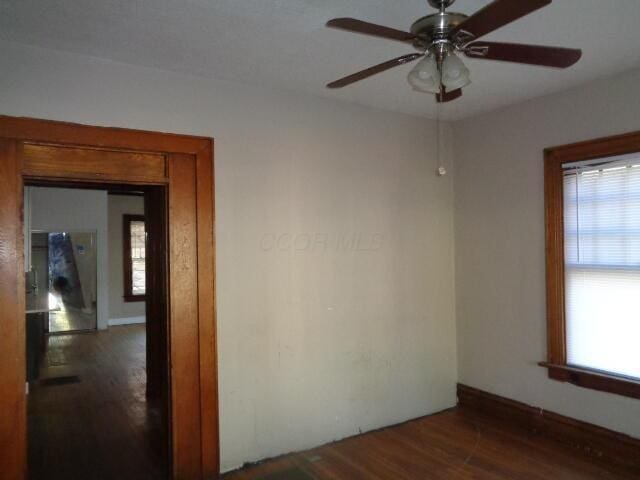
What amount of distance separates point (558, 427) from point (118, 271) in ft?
27.4

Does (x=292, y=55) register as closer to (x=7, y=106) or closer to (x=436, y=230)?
(x=7, y=106)

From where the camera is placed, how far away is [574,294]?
3520 millimetres

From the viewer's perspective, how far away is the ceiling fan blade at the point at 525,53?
181 cm

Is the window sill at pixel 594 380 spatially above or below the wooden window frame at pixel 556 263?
below

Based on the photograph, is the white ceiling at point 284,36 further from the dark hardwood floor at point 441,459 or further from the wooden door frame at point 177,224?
the dark hardwood floor at point 441,459

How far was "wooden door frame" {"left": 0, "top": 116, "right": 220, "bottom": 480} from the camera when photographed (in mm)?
2607

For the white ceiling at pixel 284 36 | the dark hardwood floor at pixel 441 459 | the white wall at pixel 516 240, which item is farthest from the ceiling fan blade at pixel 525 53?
the dark hardwood floor at pixel 441 459

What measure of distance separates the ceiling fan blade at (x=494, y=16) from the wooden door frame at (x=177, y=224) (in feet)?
6.13

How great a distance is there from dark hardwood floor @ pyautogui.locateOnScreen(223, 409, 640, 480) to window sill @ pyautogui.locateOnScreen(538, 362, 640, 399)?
475mm

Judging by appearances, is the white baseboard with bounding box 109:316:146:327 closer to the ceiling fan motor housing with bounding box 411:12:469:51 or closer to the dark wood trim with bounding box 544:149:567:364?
the dark wood trim with bounding box 544:149:567:364

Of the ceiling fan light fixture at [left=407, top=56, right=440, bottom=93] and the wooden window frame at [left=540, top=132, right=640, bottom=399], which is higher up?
the ceiling fan light fixture at [left=407, top=56, right=440, bottom=93]

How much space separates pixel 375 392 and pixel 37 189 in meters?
7.16

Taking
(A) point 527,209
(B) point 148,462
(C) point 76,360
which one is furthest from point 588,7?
(C) point 76,360

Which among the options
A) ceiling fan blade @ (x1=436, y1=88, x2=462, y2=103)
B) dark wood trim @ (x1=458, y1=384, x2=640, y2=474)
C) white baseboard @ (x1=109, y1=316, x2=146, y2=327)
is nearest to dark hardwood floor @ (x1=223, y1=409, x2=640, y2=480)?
dark wood trim @ (x1=458, y1=384, x2=640, y2=474)
